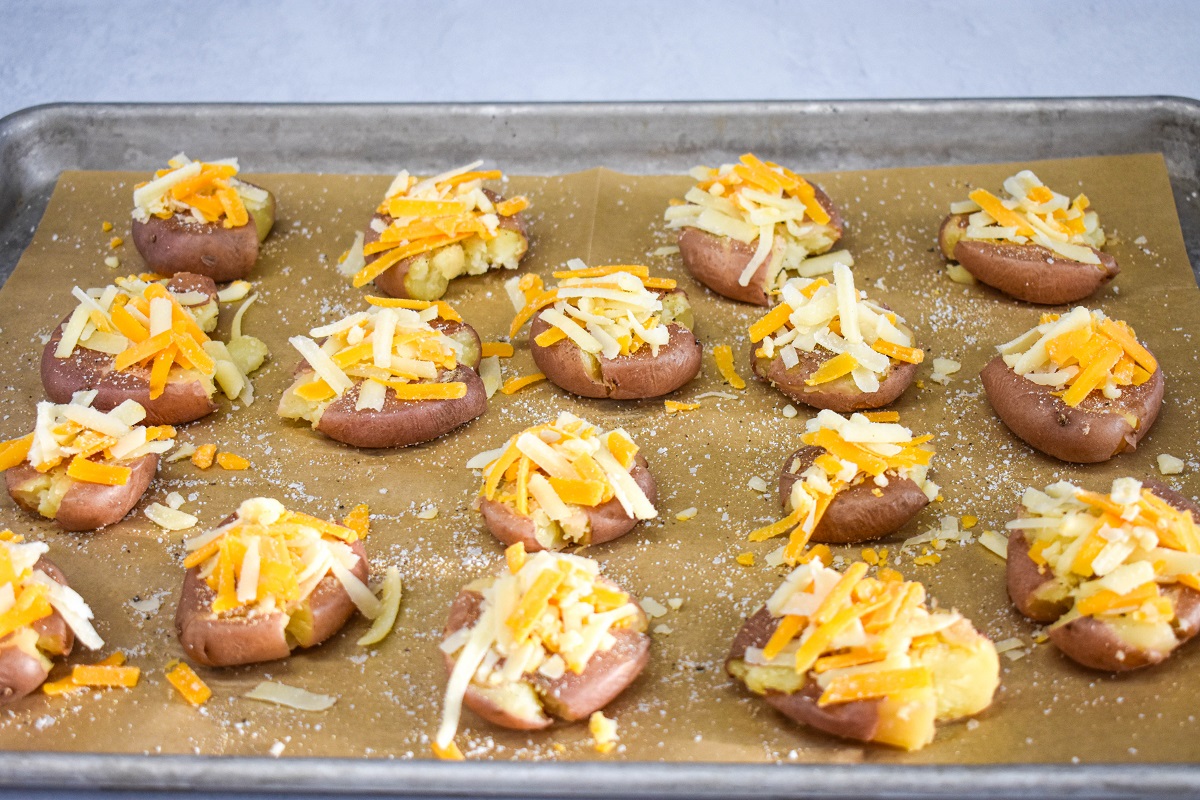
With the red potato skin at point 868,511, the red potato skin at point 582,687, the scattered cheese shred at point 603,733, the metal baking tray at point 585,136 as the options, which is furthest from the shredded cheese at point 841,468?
the metal baking tray at point 585,136

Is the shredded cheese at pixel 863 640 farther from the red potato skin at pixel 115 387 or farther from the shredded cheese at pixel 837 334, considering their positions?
the red potato skin at pixel 115 387

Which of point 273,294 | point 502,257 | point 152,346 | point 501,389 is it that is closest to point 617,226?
point 502,257

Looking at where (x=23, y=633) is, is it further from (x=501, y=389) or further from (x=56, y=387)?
(x=501, y=389)

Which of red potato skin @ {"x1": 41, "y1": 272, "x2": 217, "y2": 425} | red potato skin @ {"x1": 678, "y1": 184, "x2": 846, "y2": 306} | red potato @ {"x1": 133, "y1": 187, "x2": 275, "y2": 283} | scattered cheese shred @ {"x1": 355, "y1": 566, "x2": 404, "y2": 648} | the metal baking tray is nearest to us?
scattered cheese shred @ {"x1": 355, "y1": 566, "x2": 404, "y2": 648}

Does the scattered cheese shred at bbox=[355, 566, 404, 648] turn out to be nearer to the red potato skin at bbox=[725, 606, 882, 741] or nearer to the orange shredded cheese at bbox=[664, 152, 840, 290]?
the red potato skin at bbox=[725, 606, 882, 741]

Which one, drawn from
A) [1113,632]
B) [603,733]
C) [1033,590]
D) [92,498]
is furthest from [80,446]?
[1113,632]

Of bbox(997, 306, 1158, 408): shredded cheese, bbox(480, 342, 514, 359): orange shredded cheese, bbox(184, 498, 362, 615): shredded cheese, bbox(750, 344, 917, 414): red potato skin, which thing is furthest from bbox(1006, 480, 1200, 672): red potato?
bbox(480, 342, 514, 359): orange shredded cheese

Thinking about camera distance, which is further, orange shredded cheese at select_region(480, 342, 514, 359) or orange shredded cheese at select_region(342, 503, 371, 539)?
orange shredded cheese at select_region(480, 342, 514, 359)
